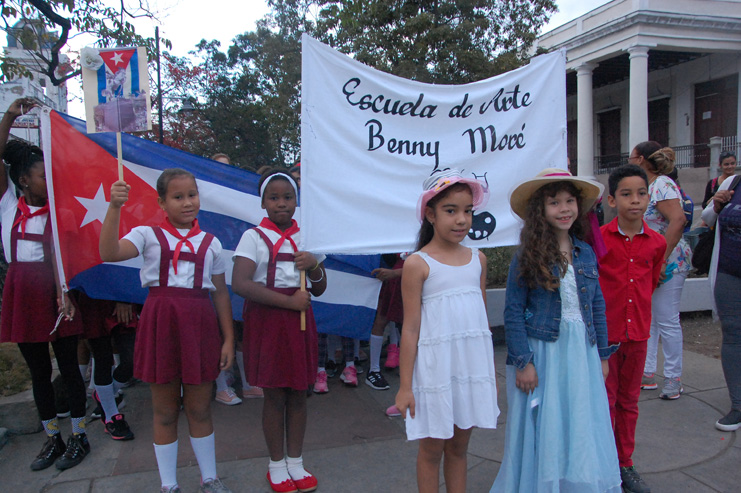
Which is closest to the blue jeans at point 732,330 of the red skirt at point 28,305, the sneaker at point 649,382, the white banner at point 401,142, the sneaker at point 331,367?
the sneaker at point 649,382

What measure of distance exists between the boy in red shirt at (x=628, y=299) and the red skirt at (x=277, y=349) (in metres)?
1.65

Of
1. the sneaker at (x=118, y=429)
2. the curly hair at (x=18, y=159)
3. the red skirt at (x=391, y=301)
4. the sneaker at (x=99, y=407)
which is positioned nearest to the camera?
the curly hair at (x=18, y=159)

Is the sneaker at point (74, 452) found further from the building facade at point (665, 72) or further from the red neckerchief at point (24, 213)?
the building facade at point (665, 72)

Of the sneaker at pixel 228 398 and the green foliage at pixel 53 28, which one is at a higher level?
the green foliage at pixel 53 28

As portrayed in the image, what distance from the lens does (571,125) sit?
25609mm

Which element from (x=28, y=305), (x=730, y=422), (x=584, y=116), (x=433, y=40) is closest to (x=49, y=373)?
(x=28, y=305)

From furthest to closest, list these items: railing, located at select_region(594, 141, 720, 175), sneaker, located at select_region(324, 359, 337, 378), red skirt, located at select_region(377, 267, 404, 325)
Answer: railing, located at select_region(594, 141, 720, 175), sneaker, located at select_region(324, 359, 337, 378), red skirt, located at select_region(377, 267, 404, 325)

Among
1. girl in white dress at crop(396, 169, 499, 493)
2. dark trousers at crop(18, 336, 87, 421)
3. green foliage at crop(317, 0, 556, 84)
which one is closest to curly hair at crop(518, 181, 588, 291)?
girl in white dress at crop(396, 169, 499, 493)

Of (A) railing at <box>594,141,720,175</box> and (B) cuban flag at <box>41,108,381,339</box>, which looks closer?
(B) cuban flag at <box>41,108,381,339</box>

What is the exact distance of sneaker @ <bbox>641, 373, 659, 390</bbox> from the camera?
14.5 ft

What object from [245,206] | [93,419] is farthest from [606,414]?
[93,419]

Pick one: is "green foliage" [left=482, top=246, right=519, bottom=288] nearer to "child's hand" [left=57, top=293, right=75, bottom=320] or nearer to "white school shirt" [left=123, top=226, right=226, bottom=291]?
"white school shirt" [left=123, top=226, right=226, bottom=291]

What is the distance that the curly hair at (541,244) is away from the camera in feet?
8.19

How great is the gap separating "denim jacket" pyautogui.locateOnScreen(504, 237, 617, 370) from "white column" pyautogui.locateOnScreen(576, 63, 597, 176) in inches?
758
